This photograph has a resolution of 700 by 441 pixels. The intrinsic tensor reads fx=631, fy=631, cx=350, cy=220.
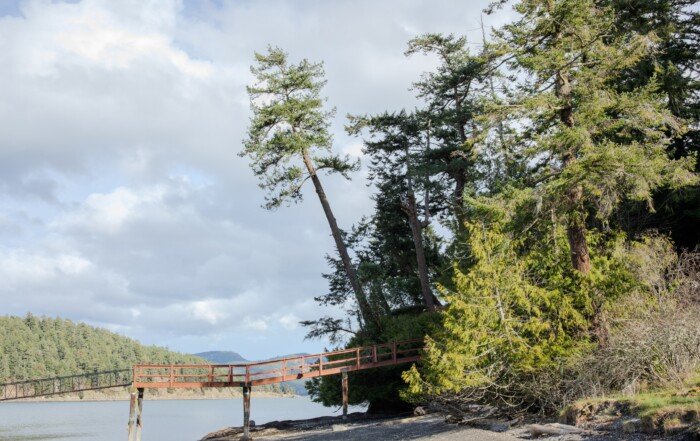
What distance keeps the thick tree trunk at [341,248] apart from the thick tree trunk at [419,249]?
303 cm

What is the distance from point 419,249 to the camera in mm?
31922

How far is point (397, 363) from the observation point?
2702 cm

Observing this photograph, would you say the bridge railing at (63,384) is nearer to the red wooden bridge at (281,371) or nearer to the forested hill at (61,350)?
the red wooden bridge at (281,371)

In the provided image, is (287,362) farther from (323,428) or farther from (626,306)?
(626,306)

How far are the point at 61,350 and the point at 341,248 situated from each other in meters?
133

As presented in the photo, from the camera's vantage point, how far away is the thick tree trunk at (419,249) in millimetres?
31359

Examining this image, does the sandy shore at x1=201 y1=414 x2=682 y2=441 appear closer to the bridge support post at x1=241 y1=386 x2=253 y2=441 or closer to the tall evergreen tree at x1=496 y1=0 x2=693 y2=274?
the bridge support post at x1=241 y1=386 x2=253 y2=441

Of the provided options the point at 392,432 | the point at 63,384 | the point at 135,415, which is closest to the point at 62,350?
the point at 63,384

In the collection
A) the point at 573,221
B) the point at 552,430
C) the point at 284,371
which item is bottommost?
the point at 552,430

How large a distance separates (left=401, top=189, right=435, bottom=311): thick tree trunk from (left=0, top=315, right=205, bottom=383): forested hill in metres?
109

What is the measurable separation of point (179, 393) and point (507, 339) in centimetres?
14059

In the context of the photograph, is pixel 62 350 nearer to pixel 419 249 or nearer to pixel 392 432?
pixel 419 249

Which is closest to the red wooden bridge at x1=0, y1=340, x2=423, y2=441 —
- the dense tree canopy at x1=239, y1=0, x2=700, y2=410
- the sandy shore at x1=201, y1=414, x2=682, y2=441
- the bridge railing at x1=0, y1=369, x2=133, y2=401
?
the bridge railing at x1=0, y1=369, x2=133, y2=401

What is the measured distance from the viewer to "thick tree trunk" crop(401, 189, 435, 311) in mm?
31359
